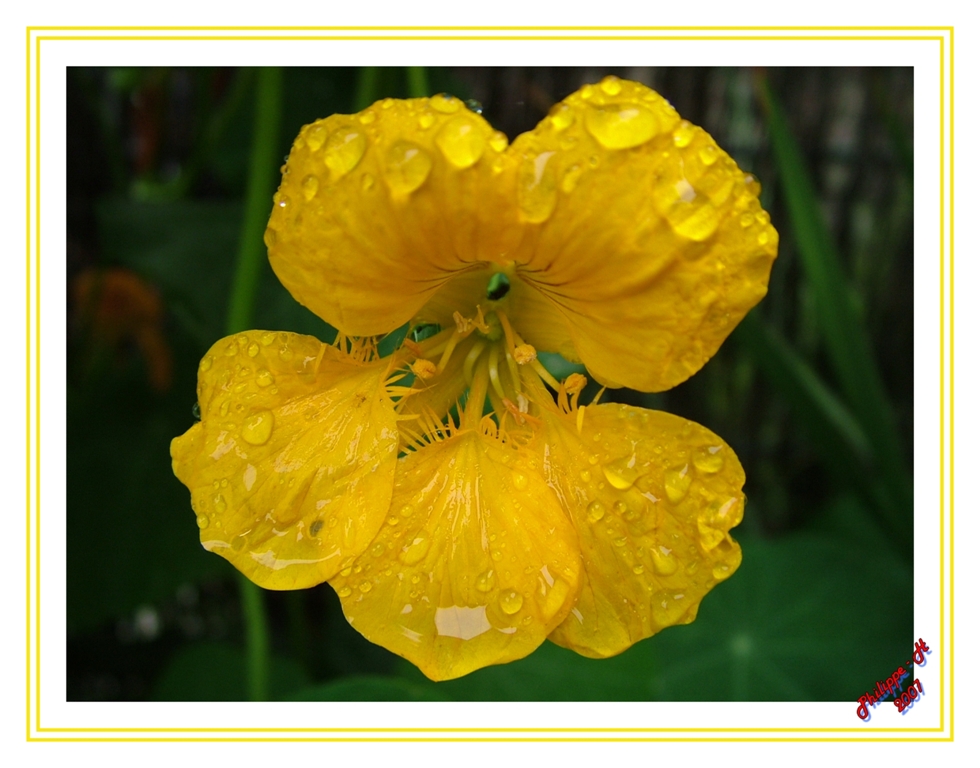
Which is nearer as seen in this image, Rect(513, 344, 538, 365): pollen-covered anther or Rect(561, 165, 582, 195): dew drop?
Rect(561, 165, 582, 195): dew drop

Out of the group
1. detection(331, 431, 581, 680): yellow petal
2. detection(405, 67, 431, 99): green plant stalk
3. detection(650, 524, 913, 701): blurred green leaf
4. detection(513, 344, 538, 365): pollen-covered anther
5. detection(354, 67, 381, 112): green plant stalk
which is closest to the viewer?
detection(331, 431, 581, 680): yellow petal

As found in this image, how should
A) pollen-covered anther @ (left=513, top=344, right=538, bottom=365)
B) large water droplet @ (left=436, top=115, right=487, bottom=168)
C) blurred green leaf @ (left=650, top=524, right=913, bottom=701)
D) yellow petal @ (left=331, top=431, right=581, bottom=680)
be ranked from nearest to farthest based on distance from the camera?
large water droplet @ (left=436, top=115, right=487, bottom=168) → yellow petal @ (left=331, top=431, right=581, bottom=680) → pollen-covered anther @ (left=513, top=344, right=538, bottom=365) → blurred green leaf @ (left=650, top=524, right=913, bottom=701)

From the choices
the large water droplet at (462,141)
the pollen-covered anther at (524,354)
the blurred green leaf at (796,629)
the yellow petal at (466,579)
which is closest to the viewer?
the large water droplet at (462,141)

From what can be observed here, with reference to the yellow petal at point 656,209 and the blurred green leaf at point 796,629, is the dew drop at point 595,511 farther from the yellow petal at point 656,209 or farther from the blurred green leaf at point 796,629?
the blurred green leaf at point 796,629

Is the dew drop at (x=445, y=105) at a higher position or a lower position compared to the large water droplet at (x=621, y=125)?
higher

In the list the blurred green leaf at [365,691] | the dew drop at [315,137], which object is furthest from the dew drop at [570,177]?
the blurred green leaf at [365,691]

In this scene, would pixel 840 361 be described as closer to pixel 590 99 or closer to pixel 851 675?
pixel 851 675

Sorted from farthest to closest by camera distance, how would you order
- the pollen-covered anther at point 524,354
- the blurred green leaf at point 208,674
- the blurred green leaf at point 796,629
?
the blurred green leaf at point 796,629
the blurred green leaf at point 208,674
the pollen-covered anther at point 524,354

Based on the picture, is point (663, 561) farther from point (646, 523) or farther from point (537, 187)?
point (537, 187)

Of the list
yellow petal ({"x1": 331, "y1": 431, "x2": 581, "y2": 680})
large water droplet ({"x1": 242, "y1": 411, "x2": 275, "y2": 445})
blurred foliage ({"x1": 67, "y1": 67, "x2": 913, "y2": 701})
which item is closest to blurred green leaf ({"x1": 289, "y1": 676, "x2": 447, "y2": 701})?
blurred foliage ({"x1": 67, "y1": 67, "x2": 913, "y2": 701})

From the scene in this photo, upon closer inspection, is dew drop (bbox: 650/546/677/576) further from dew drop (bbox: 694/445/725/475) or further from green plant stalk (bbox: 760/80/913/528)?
green plant stalk (bbox: 760/80/913/528)
